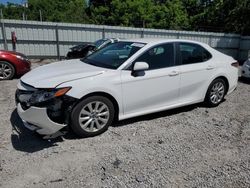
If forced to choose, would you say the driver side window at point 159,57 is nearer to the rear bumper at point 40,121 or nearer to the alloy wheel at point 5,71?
the rear bumper at point 40,121

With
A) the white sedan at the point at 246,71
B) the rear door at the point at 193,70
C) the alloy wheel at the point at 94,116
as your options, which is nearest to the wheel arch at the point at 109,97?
the alloy wheel at the point at 94,116

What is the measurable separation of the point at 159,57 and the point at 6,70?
17.5 ft

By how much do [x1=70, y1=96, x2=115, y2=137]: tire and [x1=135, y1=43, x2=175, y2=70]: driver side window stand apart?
38.0 inches

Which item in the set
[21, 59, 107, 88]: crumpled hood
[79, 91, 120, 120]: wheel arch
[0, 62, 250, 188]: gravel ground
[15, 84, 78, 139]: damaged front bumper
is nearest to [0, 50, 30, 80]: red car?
[0, 62, 250, 188]: gravel ground

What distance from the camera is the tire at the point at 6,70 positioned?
304 inches

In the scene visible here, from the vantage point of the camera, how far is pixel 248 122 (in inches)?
191

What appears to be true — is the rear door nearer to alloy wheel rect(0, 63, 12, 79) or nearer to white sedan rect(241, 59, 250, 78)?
white sedan rect(241, 59, 250, 78)

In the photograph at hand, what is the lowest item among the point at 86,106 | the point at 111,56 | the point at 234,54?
the point at 234,54

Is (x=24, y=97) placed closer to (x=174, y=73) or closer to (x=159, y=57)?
(x=159, y=57)

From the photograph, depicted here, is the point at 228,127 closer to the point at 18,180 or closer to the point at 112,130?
the point at 112,130

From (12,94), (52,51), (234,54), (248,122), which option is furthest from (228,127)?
(234,54)

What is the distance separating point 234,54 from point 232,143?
16.4 meters

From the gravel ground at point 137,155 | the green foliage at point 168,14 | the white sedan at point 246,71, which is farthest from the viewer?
the green foliage at point 168,14

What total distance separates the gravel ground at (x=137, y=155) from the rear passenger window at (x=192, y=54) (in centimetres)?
113
